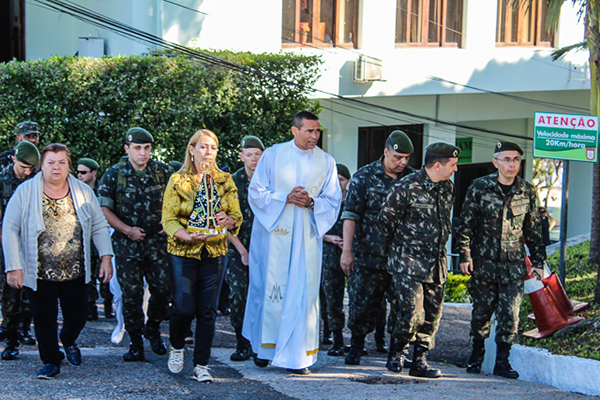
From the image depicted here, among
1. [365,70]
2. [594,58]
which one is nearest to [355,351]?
[594,58]

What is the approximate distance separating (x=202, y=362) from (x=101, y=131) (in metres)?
8.00

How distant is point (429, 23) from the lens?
18484 mm

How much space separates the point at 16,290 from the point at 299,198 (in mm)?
2600

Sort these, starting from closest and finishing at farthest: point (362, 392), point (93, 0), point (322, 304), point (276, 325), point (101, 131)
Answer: point (362, 392) < point (276, 325) < point (322, 304) < point (101, 131) < point (93, 0)

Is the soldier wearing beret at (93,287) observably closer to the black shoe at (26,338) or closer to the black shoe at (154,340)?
the black shoe at (26,338)

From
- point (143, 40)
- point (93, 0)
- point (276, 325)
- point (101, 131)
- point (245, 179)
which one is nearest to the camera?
point (276, 325)

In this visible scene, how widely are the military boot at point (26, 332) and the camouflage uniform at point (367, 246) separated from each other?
2982 mm

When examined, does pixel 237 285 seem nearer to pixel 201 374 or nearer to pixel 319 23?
pixel 201 374

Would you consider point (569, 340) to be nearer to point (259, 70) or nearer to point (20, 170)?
point (20, 170)

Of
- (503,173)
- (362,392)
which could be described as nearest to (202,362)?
(362,392)

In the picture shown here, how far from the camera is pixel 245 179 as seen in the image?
695 cm

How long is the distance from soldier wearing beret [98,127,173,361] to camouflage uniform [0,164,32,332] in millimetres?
900

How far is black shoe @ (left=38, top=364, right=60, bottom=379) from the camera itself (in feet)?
17.4

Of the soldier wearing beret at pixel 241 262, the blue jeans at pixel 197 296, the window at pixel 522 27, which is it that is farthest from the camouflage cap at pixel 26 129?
the window at pixel 522 27
